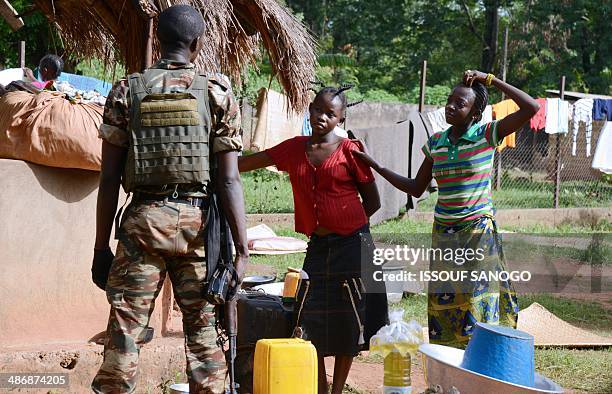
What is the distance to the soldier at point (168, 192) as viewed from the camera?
3.41m

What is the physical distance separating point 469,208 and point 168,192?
168 cm

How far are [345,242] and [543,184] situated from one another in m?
13.4

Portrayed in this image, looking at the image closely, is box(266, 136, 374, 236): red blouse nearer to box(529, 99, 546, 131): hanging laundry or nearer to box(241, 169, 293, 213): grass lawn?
box(241, 169, 293, 213): grass lawn

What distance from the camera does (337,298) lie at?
464 cm

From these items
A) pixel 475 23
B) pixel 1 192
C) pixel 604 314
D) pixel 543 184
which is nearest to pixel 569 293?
pixel 604 314

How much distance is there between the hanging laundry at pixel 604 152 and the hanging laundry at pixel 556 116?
0.59 m

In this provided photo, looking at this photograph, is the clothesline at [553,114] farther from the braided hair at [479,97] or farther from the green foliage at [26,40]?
the green foliage at [26,40]

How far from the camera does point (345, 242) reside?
180 inches

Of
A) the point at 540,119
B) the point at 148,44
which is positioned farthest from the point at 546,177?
the point at 148,44

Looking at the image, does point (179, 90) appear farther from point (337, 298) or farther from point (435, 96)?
point (435, 96)

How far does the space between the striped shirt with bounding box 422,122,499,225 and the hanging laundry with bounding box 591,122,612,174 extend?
932cm

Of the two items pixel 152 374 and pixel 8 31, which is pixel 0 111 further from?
pixel 8 31

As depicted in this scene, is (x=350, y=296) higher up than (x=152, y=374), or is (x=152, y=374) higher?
(x=350, y=296)

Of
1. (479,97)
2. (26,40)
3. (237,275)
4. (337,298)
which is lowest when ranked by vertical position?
(337,298)
